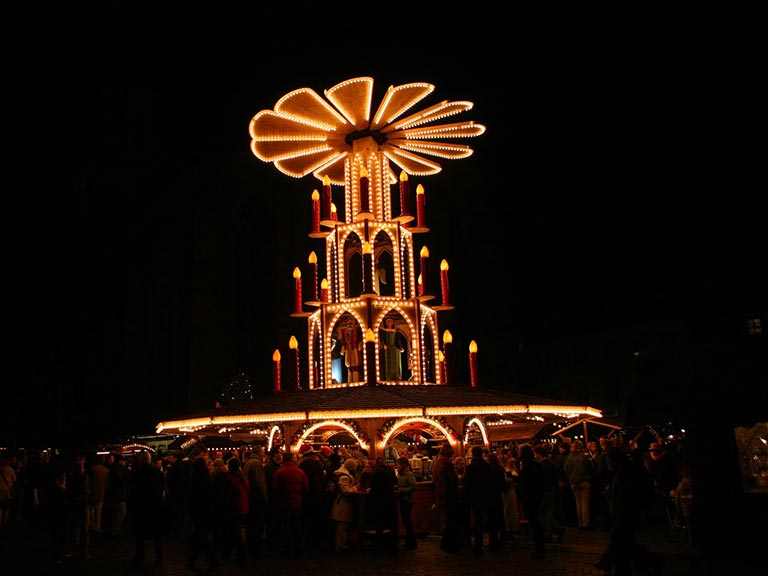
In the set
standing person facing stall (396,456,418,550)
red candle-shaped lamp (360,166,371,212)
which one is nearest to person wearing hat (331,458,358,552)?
standing person facing stall (396,456,418,550)

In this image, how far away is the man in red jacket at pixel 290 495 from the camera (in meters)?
13.8

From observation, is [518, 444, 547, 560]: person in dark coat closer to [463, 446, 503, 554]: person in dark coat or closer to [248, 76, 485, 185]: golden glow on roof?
[463, 446, 503, 554]: person in dark coat

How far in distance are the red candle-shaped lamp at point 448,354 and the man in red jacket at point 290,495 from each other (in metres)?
9.07

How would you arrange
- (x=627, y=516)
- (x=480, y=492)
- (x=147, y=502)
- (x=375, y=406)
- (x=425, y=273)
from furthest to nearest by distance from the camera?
(x=425, y=273) → (x=375, y=406) → (x=480, y=492) → (x=147, y=502) → (x=627, y=516)

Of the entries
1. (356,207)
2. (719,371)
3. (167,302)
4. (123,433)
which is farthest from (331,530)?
(167,302)

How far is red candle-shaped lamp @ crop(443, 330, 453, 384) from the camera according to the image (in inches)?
887

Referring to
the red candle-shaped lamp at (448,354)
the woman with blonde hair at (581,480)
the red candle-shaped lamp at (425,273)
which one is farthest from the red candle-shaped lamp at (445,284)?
the woman with blonde hair at (581,480)

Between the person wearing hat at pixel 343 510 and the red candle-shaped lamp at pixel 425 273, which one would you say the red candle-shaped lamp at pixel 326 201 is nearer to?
the red candle-shaped lamp at pixel 425 273

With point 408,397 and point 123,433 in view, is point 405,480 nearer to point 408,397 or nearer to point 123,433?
point 408,397

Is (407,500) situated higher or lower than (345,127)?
lower

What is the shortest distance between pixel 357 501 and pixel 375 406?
4443 mm

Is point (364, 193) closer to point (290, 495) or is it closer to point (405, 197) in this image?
point (405, 197)

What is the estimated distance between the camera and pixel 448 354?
897 inches

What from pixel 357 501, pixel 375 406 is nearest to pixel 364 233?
pixel 375 406
